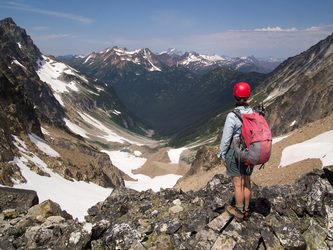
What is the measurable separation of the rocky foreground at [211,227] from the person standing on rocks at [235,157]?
626 mm

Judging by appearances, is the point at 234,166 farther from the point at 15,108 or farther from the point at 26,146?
the point at 15,108

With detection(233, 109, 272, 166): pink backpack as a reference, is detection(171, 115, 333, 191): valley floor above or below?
below

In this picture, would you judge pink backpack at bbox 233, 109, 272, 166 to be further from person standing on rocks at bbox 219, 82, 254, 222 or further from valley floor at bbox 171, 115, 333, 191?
valley floor at bbox 171, 115, 333, 191

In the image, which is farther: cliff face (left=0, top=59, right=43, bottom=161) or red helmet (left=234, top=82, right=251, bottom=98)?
cliff face (left=0, top=59, right=43, bottom=161)

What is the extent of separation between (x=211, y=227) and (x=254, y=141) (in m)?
3.62

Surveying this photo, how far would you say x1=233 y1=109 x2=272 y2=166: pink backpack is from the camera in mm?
8125

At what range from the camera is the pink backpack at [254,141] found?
812cm

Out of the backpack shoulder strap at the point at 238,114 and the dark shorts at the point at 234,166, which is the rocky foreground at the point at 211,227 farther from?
the backpack shoulder strap at the point at 238,114

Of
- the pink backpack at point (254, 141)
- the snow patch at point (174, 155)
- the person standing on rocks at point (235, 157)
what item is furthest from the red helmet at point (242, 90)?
the snow patch at point (174, 155)

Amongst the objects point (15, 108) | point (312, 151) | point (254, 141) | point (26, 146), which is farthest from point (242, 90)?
point (15, 108)

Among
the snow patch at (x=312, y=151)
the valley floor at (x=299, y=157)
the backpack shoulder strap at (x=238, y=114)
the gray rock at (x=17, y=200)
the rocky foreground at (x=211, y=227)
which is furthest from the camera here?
the snow patch at (x=312, y=151)

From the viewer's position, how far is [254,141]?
820cm

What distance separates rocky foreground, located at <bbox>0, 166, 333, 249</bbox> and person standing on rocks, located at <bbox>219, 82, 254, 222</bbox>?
63cm

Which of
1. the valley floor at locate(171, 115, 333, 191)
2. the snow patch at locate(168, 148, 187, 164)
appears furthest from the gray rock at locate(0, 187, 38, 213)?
the snow patch at locate(168, 148, 187, 164)
